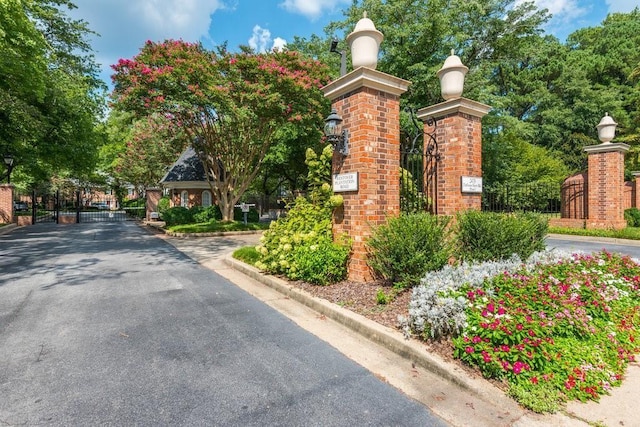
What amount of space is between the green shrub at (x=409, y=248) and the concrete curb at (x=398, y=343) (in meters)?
0.93

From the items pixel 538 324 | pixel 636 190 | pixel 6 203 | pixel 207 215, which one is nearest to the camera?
pixel 538 324

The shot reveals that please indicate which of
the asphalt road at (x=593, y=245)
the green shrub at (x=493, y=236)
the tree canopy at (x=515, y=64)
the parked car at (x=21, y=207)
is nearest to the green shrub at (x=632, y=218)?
the asphalt road at (x=593, y=245)

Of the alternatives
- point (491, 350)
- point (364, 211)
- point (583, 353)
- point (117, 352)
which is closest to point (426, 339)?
point (491, 350)

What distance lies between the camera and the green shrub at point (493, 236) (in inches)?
191

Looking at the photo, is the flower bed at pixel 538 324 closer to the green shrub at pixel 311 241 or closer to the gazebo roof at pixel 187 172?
the green shrub at pixel 311 241

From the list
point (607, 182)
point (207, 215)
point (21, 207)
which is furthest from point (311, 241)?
point (21, 207)

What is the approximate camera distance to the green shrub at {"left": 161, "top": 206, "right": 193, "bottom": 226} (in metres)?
17.2

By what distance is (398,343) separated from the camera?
10.5 ft

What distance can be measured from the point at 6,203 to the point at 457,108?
23873 millimetres

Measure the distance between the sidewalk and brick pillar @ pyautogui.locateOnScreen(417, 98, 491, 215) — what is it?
3.08 metres

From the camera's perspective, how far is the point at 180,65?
40.3 feet

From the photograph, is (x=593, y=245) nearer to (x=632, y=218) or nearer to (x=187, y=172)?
(x=632, y=218)

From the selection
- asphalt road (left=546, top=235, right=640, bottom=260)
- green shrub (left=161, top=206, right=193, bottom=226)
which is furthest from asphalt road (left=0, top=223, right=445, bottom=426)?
green shrub (left=161, top=206, right=193, bottom=226)

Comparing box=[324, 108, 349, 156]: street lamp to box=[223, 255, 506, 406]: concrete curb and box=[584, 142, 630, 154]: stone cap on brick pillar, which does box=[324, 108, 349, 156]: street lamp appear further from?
box=[584, 142, 630, 154]: stone cap on brick pillar
